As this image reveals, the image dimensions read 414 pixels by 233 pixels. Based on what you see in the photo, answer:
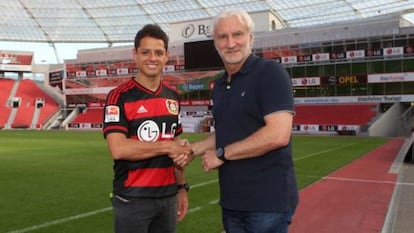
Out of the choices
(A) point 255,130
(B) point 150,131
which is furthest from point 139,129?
(A) point 255,130

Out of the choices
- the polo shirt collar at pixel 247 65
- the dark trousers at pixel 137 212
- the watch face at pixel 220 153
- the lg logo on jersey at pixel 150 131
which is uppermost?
the polo shirt collar at pixel 247 65

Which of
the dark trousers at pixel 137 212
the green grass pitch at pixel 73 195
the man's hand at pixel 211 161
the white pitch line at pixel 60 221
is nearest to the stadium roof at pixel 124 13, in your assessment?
the green grass pitch at pixel 73 195

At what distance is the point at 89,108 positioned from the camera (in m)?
74.8

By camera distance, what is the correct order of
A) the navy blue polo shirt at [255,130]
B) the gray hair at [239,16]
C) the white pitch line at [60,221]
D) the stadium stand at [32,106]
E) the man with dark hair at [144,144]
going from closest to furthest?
1. the navy blue polo shirt at [255,130]
2. the gray hair at [239,16]
3. the man with dark hair at [144,144]
4. the white pitch line at [60,221]
5. the stadium stand at [32,106]

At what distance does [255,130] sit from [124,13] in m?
75.0

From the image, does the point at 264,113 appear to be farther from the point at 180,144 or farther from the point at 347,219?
the point at 347,219

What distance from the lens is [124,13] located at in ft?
245

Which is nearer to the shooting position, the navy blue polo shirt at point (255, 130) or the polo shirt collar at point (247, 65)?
the navy blue polo shirt at point (255, 130)

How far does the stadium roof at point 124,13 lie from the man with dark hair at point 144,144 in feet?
213

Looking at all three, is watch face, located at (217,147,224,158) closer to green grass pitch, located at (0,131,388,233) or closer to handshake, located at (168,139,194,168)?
handshake, located at (168,139,194,168)

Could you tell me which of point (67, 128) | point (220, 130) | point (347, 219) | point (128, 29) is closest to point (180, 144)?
point (220, 130)

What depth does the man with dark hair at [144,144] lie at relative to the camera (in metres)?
3.34

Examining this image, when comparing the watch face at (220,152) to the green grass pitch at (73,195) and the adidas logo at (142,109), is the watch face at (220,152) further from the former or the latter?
the green grass pitch at (73,195)

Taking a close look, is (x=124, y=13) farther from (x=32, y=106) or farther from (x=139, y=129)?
(x=139, y=129)
